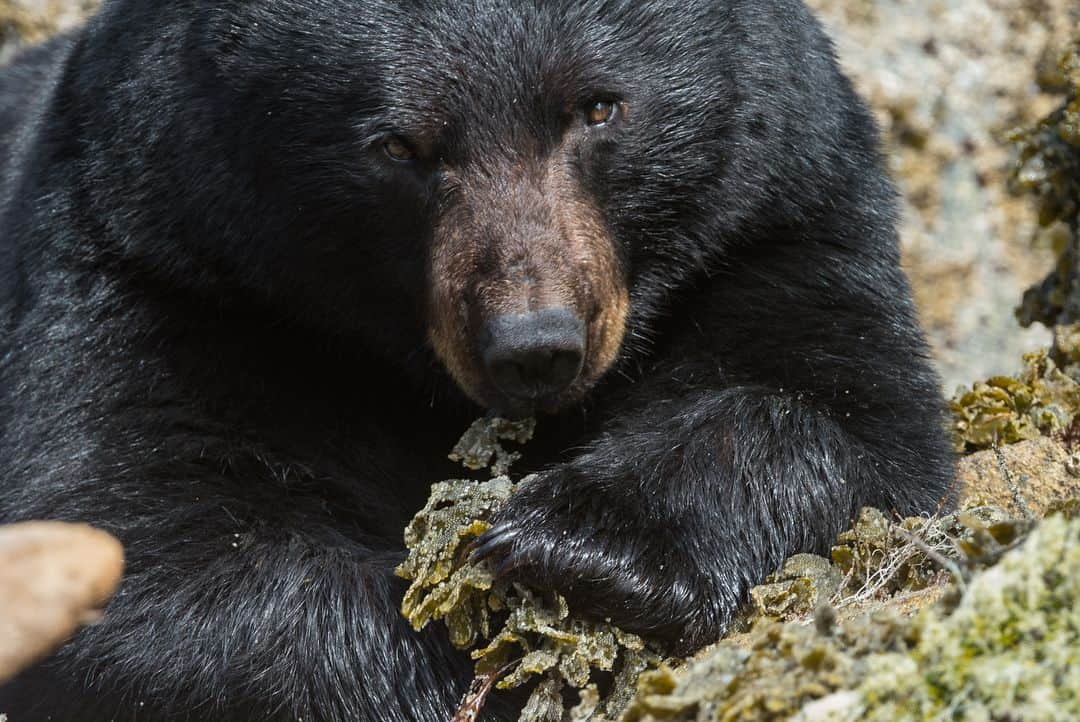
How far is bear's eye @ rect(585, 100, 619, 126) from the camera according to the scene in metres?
3.42

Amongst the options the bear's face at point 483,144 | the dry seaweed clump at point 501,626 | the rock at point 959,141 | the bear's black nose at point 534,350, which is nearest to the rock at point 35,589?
the dry seaweed clump at point 501,626

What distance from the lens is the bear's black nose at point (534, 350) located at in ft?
9.62

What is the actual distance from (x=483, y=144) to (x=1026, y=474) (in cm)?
180

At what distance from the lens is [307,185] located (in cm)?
352

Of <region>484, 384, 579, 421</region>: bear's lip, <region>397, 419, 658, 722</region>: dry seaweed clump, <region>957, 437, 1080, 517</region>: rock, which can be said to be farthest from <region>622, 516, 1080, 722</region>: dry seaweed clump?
<region>957, 437, 1080, 517</region>: rock

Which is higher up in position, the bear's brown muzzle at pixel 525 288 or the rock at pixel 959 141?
the bear's brown muzzle at pixel 525 288

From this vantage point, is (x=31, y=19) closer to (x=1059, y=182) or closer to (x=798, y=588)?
(x=1059, y=182)

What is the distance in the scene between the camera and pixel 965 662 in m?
1.79

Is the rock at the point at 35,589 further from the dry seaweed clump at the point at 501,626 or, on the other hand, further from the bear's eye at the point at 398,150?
the bear's eye at the point at 398,150

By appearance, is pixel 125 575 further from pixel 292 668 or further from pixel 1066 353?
pixel 1066 353

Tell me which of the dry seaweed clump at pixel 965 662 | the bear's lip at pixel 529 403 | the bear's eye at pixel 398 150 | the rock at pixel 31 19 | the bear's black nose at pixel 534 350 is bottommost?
the rock at pixel 31 19

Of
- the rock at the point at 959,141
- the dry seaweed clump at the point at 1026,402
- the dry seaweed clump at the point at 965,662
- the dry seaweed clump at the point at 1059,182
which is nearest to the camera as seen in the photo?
the dry seaweed clump at the point at 965,662

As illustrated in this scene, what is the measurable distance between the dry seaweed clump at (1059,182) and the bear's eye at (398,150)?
2408 millimetres

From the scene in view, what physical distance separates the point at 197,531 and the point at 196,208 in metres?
0.91
